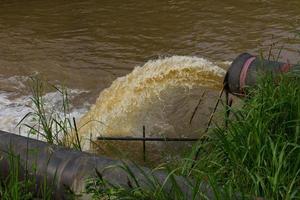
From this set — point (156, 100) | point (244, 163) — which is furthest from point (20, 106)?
point (244, 163)

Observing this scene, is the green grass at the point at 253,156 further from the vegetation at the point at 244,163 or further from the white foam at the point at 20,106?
the white foam at the point at 20,106

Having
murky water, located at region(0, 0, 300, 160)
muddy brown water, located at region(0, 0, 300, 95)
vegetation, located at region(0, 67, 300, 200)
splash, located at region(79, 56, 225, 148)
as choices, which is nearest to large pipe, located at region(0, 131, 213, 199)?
vegetation, located at region(0, 67, 300, 200)

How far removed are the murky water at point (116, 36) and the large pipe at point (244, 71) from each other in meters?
2.55

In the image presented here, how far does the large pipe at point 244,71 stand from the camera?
447 centimetres

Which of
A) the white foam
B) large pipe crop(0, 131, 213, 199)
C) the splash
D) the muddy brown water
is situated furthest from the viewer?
the muddy brown water

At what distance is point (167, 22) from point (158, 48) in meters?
1.46

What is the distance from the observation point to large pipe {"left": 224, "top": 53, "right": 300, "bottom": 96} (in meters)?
4.47

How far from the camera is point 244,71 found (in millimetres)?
4680

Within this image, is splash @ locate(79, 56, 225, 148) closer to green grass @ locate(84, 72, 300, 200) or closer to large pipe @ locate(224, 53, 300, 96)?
large pipe @ locate(224, 53, 300, 96)

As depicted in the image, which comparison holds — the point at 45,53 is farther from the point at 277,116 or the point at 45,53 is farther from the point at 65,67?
the point at 277,116

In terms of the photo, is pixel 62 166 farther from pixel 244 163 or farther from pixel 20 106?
pixel 20 106

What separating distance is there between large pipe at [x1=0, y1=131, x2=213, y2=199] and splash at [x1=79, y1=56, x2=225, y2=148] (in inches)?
52.9

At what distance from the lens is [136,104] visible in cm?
604

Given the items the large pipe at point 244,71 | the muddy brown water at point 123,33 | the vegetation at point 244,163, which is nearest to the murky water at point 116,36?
the muddy brown water at point 123,33
